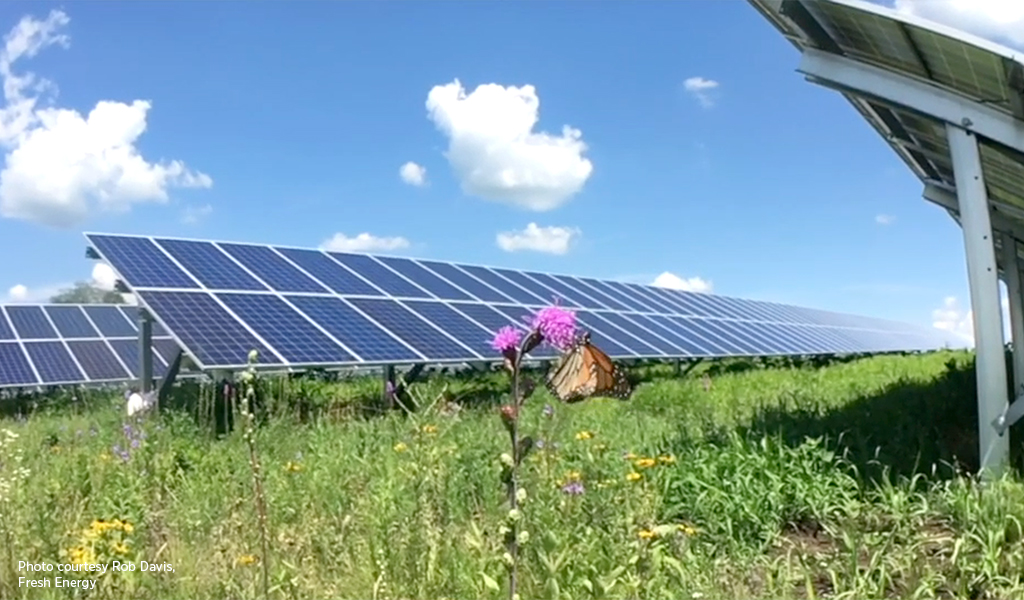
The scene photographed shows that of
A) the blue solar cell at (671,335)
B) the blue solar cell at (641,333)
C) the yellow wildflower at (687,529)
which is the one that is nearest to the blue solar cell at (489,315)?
the blue solar cell at (641,333)

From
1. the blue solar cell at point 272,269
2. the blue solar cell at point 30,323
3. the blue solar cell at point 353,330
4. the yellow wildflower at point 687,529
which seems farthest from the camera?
the blue solar cell at point 30,323

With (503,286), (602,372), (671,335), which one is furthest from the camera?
(671,335)

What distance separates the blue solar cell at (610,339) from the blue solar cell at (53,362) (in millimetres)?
8479

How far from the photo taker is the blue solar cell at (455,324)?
486 inches

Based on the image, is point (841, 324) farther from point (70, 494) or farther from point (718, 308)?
point (70, 494)

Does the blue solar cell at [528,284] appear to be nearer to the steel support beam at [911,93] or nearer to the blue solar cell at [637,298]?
the blue solar cell at [637,298]

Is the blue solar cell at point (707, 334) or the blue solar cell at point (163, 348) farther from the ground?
the blue solar cell at point (707, 334)

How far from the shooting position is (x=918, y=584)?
324cm

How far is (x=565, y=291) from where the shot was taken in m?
19.1

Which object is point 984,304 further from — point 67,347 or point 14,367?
point 67,347

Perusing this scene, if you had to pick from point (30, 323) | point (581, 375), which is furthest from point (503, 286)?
point (581, 375)

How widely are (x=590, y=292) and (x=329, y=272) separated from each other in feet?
24.5

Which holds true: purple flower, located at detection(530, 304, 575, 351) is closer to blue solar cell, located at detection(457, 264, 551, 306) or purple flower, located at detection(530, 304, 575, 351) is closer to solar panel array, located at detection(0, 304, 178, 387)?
solar panel array, located at detection(0, 304, 178, 387)

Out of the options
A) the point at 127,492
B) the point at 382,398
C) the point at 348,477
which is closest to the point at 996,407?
the point at 348,477
